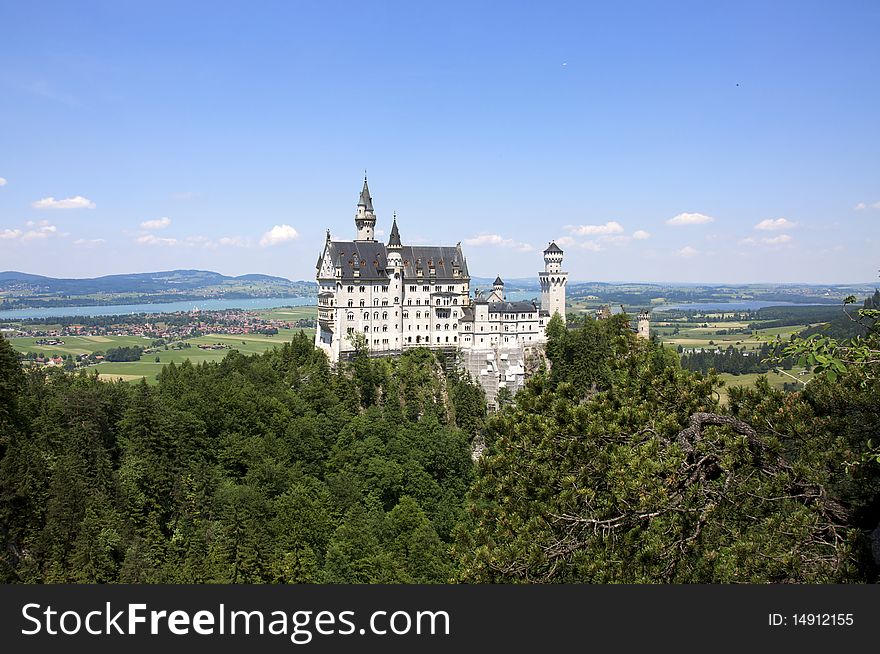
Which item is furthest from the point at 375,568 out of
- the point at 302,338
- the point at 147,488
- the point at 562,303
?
the point at 562,303

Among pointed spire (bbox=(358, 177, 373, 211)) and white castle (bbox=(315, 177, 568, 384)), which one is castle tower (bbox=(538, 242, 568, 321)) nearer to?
white castle (bbox=(315, 177, 568, 384))

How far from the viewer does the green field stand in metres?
107

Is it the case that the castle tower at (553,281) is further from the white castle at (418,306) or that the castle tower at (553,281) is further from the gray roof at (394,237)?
the gray roof at (394,237)

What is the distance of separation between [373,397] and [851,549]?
56434 mm

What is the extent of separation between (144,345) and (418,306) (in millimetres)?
91789

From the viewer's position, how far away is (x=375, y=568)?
32.2 m

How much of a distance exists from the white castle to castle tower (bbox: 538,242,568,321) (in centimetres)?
11

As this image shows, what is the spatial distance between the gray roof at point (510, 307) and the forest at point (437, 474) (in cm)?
301

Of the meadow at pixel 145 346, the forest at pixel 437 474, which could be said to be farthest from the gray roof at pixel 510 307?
the meadow at pixel 145 346

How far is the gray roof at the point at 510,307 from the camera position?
7512cm

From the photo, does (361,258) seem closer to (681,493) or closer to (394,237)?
(394,237)

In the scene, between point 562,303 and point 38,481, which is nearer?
point 38,481

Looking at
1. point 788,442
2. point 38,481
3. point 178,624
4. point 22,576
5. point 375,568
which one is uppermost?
point 788,442

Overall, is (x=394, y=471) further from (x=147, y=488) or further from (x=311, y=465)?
(x=147, y=488)
